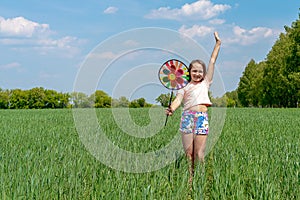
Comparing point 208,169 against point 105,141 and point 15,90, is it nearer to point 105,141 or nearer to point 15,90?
point 105,141

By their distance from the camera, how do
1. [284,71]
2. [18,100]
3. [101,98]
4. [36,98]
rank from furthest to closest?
[18,100], [36,98], [284,71], [101,98]

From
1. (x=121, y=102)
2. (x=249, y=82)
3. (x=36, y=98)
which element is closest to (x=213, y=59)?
(x=121, y=102)

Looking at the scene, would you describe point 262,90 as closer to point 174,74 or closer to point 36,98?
point 36,98

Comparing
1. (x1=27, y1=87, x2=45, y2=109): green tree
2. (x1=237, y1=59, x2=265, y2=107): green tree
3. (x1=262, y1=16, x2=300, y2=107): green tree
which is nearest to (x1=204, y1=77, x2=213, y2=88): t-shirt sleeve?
(x1=262, y1=16, x2=300, y2=107): green tree

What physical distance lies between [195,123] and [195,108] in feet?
0.58

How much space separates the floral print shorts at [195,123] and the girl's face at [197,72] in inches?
16.0

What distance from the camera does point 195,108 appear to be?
4.38 meters

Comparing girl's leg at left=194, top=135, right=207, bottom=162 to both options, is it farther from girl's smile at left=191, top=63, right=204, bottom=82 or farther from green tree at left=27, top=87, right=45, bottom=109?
green tree at left=27, top=87, right=45, bottom=109

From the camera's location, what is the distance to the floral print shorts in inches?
171

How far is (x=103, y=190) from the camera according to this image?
325 centimetres

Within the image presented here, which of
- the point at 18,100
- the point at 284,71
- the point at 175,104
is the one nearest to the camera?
the point at 175,104

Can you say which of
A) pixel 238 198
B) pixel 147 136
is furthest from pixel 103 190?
pixel 147 136

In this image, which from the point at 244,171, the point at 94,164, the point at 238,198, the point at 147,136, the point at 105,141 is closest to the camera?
the point at 238,198

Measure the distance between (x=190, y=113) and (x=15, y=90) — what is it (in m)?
67.2
